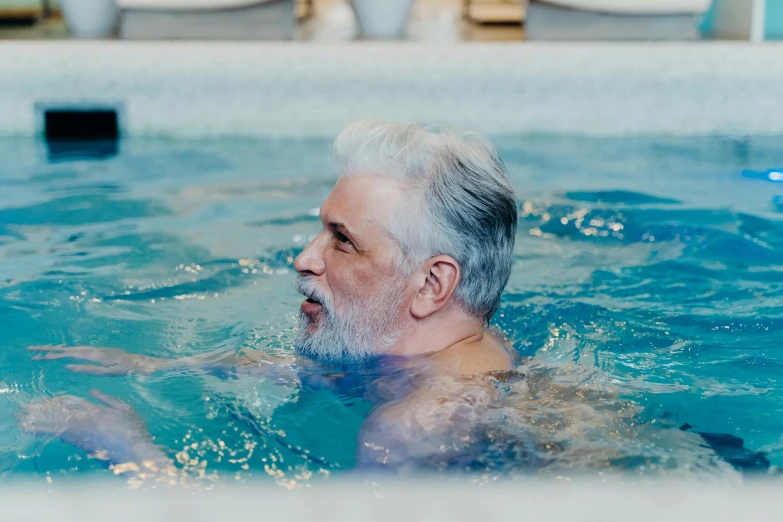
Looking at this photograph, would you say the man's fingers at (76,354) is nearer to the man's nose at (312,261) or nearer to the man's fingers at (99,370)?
the man's fingers at (99,370)

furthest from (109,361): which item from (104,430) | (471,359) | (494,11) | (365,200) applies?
(494,11)

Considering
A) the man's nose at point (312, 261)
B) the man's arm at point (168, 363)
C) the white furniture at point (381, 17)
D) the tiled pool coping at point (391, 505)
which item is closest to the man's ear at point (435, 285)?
the man's nose at point (312, 261)

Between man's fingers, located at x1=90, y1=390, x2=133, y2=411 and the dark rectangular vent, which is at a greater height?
the dark rectangular vent

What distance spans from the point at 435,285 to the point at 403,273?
0.09 metres

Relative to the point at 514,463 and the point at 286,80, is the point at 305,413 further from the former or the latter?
the point at 286,80

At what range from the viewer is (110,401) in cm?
248

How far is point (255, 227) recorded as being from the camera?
4500 mm

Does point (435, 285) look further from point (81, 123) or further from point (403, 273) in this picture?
point (81, 123)

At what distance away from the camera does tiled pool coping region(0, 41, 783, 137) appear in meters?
6.58

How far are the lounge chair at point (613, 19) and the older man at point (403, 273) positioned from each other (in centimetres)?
520

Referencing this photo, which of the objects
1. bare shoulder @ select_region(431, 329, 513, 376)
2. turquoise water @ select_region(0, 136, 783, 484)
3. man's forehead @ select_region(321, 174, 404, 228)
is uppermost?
man's forehead @ select_region(321, 174, 404, 228)

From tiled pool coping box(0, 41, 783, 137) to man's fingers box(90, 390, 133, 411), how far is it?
14.0 feet

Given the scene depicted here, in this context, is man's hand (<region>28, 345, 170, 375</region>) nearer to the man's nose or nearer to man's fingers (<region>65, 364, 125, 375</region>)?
man's fingers (<region>65, 364, 125, 375</region>)

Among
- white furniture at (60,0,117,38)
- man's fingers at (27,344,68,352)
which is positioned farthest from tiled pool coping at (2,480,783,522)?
white furniture at (60,0,117,38)
